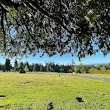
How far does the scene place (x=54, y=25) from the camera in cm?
744

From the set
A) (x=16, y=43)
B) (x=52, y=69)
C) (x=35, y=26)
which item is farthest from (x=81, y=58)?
(x=52, y=69)

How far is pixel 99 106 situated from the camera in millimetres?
15789

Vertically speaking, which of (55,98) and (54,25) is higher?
(54,25)

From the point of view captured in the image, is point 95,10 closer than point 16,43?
Yes

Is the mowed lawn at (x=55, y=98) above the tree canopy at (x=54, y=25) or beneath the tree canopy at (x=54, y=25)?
beneath

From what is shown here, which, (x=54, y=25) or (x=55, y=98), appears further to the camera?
(x=55, y=98)

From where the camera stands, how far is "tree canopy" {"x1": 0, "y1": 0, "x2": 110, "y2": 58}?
4.58 m

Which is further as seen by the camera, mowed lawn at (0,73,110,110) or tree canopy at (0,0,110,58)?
mowed lawn at (0,73,110,110)

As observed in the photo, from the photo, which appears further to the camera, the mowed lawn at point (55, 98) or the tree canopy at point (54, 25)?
the mowed lawn at point (55, 98)

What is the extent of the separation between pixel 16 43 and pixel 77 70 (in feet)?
385

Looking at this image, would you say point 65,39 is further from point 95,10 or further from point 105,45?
point 95,10

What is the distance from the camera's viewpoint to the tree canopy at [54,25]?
4582 millimetres

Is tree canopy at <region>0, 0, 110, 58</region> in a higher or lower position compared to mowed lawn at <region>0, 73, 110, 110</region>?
higher

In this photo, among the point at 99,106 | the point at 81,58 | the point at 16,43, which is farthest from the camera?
the point at 99,106
